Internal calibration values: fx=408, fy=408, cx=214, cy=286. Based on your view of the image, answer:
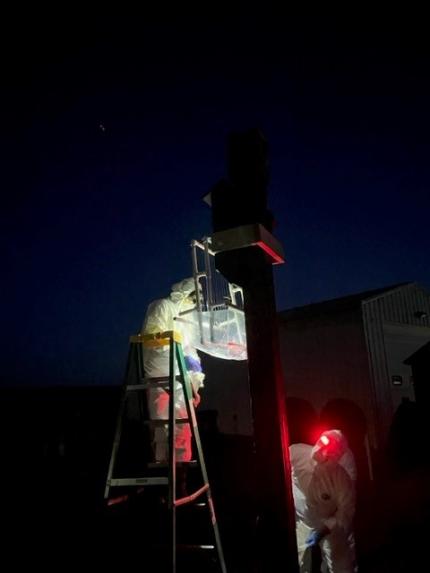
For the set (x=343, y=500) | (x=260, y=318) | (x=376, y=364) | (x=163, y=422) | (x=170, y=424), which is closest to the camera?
(x=260, y=318)

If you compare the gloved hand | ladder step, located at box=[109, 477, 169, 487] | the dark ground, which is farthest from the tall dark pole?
the dark ground

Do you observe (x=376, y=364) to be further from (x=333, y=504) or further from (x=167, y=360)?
(x=167, y=360)

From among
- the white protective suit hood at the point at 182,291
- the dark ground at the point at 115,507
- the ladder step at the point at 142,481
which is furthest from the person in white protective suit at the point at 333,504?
the white protective suit hood at the point at 182,291

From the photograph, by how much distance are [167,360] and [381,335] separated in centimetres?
1068

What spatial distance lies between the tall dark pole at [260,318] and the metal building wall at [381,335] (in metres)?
11.2

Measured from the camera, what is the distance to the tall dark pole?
2.69 meters

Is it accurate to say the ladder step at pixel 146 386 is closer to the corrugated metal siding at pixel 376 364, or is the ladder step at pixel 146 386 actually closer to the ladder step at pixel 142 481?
the ladder step at pixel 142 481

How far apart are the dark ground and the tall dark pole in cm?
252

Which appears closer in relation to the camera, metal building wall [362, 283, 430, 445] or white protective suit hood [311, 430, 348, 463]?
white protective suit hood [311, 430, 348, 463]

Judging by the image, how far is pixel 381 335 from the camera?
13.7 metres

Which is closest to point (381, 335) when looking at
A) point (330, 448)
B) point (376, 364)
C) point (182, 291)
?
point (376, 364)

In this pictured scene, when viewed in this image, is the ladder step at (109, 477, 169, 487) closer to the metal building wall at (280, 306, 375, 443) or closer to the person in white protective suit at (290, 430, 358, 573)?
the person in white protective suit at (290, 430, 358, 573)

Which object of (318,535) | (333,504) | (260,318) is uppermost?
(260,318)

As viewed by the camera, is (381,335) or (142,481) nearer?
(142,481)
